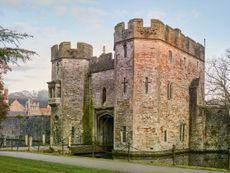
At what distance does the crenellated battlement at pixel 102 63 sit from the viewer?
32987 mm

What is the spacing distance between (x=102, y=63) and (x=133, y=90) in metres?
6.26

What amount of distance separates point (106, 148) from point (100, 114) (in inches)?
115

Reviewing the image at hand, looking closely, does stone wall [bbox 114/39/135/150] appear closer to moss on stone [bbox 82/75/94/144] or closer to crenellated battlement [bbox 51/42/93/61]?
moss on stone [bbox 82/75/94/144]

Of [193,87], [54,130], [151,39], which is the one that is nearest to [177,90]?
[193,87]

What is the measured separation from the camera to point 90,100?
3481cm

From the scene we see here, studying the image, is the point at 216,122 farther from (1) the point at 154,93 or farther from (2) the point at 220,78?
(1) the point at 154,93

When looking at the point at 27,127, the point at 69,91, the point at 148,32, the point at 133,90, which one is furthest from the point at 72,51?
the point at 27,127

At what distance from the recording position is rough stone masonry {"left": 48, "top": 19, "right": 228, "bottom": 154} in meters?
28.5

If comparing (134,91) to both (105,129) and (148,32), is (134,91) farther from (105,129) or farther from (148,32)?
(105,129)

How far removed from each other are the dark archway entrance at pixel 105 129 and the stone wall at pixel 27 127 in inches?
335

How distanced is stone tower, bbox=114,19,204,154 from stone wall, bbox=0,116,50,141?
48.1ft

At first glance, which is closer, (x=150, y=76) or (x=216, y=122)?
(x=150, y=76)

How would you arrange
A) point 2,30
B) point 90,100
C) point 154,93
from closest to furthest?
point 2,30 → point 154,93 → point 90,100

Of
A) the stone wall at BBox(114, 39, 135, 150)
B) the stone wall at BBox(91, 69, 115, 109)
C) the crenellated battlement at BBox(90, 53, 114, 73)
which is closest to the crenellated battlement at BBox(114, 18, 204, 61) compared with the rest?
the stone wall at BBox(114, 39, 135, 150)
